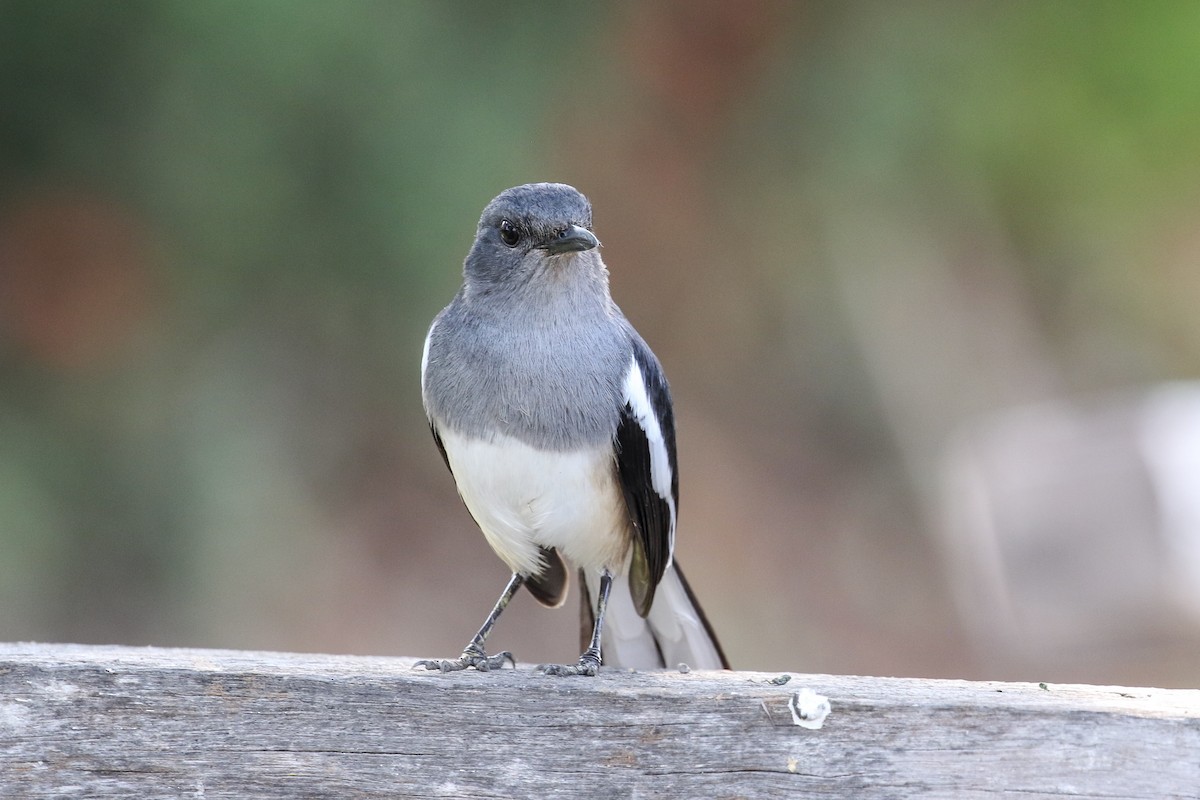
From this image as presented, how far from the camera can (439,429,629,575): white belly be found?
3.06 meters

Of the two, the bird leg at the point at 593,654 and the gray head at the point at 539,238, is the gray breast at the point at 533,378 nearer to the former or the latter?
the gray head at the point at 539,238

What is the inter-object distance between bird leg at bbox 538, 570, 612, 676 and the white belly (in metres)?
0.10

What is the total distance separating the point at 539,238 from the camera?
10.6 feet

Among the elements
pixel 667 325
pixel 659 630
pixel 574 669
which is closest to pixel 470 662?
pixel 574 669

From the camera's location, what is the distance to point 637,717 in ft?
7.79

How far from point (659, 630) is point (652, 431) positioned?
0.56 meters

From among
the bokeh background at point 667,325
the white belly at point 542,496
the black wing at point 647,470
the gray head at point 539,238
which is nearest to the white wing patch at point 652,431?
the black wing at point 647,470

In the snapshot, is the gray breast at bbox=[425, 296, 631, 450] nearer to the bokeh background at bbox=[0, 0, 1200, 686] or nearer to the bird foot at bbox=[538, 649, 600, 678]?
the bird foot at bbox=[538, 649, 600, 678]

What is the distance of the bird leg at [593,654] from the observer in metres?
2.70

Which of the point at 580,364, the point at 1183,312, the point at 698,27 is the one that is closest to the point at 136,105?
the point at 698,27

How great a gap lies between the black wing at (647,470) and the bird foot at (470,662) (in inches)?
17.7

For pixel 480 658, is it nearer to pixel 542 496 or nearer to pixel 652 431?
pixel 542 496

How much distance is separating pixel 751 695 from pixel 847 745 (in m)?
0.19

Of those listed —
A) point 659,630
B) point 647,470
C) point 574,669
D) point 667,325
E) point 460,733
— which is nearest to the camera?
point 460,733
